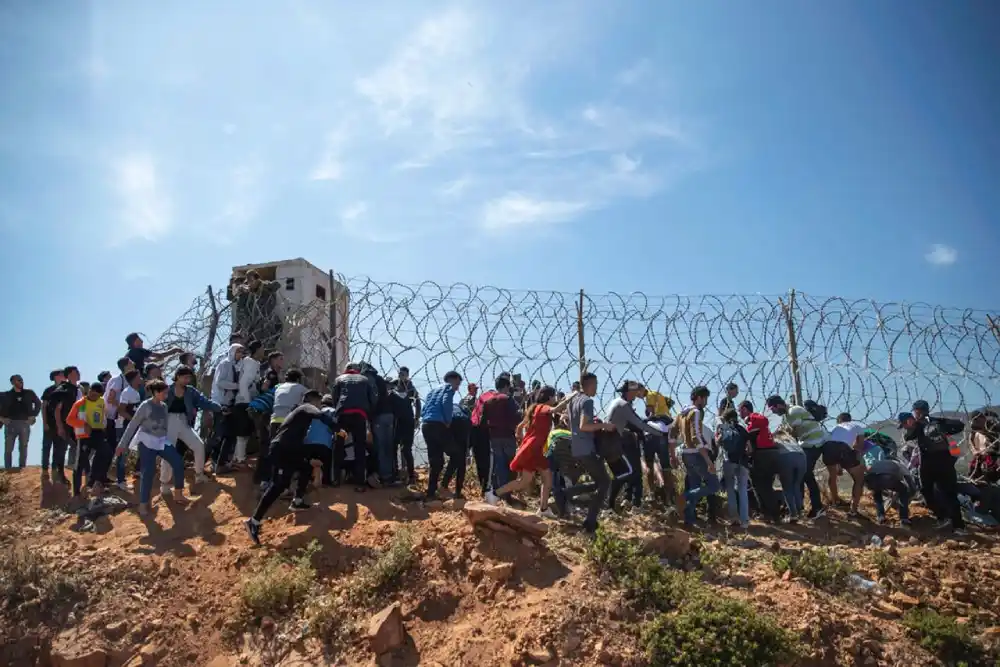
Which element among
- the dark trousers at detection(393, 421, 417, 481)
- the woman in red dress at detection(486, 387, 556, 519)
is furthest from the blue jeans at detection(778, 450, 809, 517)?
the dark trousers at detection(393, 421, 417, 481)

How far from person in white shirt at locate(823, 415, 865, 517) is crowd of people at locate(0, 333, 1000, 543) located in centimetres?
2

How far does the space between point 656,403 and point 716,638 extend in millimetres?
3956

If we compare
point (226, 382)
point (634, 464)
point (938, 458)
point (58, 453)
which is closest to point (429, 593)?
point (634, 464)

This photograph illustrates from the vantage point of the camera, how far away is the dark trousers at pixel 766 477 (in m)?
7.63

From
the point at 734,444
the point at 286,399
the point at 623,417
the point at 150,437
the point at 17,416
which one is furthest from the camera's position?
the point at 17,416

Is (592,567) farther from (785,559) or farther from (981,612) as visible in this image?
(981,612)

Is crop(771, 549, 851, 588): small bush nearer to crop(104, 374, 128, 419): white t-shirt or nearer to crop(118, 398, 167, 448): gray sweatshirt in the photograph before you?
crop(118, 398, 167, 448): gray sweatshirt

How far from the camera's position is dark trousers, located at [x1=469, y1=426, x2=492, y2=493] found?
7.80 metres

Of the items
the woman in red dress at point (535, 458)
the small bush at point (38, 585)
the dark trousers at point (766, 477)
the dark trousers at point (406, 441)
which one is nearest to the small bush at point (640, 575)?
the woman in red dress at point (535, 458)

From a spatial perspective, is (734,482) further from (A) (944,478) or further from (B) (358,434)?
(B) (358,434)

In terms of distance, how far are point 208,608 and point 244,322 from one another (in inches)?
174

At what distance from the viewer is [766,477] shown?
773 centimetres

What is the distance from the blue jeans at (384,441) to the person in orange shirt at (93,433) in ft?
9.91

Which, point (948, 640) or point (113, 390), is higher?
point (113, 390)
